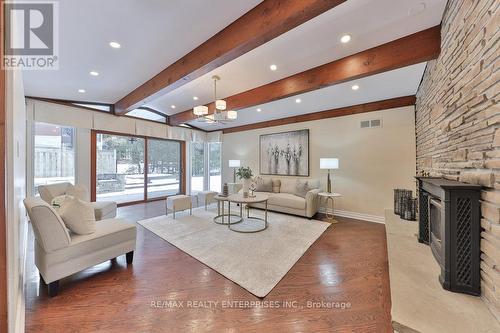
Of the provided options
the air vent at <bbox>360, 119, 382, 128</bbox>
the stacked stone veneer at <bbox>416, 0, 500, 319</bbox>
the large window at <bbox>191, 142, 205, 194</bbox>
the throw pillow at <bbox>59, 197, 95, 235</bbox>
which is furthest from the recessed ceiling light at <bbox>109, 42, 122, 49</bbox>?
the large window at <bbox>191, 142, 205, 194</bbox>

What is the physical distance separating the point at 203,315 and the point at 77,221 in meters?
1.65

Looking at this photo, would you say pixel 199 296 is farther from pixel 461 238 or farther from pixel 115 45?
pixel 115 45

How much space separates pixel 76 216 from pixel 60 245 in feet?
→ 1.00

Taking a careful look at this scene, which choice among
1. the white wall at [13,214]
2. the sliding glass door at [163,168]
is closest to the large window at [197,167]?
the sliding glass door at [163,168]

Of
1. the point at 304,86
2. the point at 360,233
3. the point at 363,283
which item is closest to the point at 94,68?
the point at 304,86

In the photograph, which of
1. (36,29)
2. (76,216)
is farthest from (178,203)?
(36,29)

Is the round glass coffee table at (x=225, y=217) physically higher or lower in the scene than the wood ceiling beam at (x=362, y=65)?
lower

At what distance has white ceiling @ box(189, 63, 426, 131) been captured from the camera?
3.28m

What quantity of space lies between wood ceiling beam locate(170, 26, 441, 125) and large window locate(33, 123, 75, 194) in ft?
15.0

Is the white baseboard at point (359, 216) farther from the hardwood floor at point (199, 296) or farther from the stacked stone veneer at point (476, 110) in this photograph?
the stacked stone veneer at point (476, 110)

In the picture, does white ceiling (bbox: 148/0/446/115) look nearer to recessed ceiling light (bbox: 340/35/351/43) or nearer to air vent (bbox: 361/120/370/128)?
recessed ceiling light (bbox: 340/35/351/43)

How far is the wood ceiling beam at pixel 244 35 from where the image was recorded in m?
1.71

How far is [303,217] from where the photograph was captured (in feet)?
14.6

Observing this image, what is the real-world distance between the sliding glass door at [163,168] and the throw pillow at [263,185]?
10.5ft
